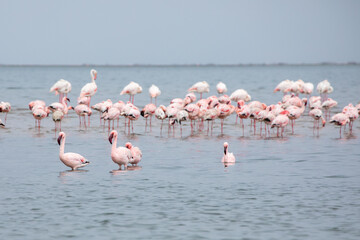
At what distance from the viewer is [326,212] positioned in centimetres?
1054

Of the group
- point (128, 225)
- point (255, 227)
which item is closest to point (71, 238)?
point (128, 225)

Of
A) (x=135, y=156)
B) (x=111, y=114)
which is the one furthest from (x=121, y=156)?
(x=111, y=114)

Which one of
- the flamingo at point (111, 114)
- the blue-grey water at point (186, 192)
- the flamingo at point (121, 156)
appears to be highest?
the flamingo at point (111, 114)

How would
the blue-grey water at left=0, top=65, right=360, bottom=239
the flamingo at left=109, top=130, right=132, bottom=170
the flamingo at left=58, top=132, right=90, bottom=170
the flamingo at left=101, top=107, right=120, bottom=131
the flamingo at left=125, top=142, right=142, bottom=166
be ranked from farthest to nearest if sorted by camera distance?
the flamingo at left=101, top=107, right=120, bottom=131 < the flamingo at left=125, top=142, right=142, bottom=166 < the flamingo at left=109, top=130, right=132, bottom=170 < the flamingo at left=58, top=132, right=90, bottom=170 < the blue-grey water at left=0, top=65, right=360, bottom=239

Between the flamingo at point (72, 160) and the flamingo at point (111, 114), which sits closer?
the flamingo at point (72, 160)

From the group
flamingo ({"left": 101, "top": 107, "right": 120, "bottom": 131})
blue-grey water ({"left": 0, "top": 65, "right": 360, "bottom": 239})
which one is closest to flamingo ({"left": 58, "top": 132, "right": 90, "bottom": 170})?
blue-grey water ({"left": 0, "top": 65, "right": 360, "bottom": 239})

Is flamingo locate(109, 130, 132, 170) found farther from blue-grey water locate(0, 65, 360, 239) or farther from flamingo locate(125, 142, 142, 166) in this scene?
blue-grey water locate(0, 65, 360, 239)

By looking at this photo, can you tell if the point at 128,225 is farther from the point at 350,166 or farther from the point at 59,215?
the point at 350,166

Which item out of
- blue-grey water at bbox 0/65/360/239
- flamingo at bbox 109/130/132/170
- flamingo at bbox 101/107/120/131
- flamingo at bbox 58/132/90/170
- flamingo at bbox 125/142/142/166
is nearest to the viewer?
A: blue-grey water at bbox 0/65/360/239

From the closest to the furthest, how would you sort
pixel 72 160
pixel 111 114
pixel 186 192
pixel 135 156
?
pixel 186 192
pixel 72 160
pixel 135 156
pixel 111 114

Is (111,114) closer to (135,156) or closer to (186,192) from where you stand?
(135,156)

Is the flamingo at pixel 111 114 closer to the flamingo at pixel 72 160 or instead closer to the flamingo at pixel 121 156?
the flamingo at pixel 121 156

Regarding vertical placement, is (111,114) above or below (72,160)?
above

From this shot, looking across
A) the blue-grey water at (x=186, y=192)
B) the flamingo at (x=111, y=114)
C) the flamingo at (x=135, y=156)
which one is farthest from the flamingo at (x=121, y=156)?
the flamingo at (x=111, y=114)
